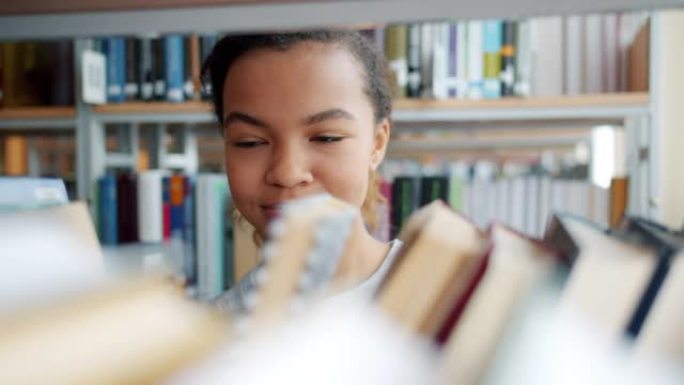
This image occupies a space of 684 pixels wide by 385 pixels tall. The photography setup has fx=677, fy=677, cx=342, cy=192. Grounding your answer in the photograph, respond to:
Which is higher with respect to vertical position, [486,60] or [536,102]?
[486,60]

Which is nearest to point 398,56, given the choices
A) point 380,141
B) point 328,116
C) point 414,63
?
point 414,63

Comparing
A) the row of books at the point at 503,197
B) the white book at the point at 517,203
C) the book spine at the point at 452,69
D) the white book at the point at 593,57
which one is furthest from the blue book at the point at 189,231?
the white book at the point at 593,57

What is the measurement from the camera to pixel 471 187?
68.6 inches

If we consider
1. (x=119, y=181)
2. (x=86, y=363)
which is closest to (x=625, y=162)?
(x=119, y=181)

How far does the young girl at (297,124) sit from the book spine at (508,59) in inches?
26.4

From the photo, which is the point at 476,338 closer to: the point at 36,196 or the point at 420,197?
the point at 36,196

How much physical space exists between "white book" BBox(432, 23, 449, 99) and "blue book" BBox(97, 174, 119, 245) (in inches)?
34.8

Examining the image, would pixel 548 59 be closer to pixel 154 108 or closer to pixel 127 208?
pixel 154 108

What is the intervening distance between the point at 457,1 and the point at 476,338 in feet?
0.74

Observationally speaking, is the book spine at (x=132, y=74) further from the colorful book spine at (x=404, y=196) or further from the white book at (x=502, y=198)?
the white book at (x=502, y=198)

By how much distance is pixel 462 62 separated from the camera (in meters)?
1.66

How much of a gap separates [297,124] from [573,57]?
1.13m

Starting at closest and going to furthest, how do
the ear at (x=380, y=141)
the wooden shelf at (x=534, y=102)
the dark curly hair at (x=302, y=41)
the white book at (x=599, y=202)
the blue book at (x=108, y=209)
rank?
the dark curly hair at (x=302, y=41), the ear at (x=380, y=141), the wooden shelf at (x=534, y=102), the white book at (x=599, y=202), the blue book at (x=108, y=209)

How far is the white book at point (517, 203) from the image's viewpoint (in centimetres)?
174
